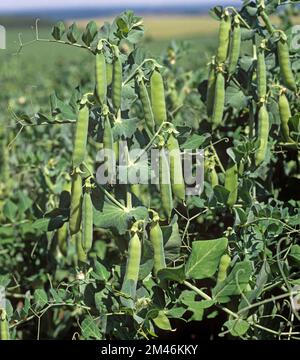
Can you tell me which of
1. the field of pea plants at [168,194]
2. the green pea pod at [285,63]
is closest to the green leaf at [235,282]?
the field of pea plants at [168,194]

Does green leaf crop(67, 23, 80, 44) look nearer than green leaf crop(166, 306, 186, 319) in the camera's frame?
No

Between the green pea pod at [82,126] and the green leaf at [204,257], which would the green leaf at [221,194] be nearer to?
the green leaf at [204,257]

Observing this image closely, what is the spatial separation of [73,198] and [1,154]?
92.5 inches

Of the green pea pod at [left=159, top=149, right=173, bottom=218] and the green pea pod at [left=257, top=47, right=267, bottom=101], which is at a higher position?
the green pea pod at [left=257, top=47, right=267, bottom=101]

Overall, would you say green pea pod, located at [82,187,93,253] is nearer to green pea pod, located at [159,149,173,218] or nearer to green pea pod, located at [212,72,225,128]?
green pea pod, located at [159,149,173,218]

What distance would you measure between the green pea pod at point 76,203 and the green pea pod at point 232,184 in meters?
0.41

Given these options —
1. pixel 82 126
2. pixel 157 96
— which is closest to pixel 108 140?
pixel 82 126

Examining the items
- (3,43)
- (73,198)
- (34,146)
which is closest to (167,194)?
(73,198)

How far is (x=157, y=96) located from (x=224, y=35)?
343mm

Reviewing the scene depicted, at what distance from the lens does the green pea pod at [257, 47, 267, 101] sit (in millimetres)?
1688

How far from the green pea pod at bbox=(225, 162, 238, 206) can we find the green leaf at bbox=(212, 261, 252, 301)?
0.81 feet

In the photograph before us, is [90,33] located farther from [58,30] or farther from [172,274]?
[172,274]

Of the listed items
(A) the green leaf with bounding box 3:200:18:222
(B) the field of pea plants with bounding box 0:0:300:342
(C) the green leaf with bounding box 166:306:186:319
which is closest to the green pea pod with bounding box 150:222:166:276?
(B) the field of pea plants with bounding box 0:0:300:342
